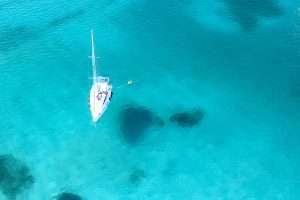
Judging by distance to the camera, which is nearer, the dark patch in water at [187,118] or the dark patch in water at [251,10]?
the dark patch in water at [187,118]

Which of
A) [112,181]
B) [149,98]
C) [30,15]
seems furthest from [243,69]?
[30,15]

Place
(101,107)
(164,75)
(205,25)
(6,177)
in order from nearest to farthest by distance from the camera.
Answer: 1. (6,177)
2. (101,107)
3. (164,75)
4. (205,25)

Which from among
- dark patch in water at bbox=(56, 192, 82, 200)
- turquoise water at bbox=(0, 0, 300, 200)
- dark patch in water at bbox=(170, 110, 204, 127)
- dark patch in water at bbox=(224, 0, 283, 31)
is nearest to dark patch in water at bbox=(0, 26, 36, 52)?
turquoise water at bbox=(0, 0, 300, 200)

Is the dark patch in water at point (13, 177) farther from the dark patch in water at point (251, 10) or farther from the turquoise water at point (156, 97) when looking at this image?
the dark patch in water at point (251, 10)

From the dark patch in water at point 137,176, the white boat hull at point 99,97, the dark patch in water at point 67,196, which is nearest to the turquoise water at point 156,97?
the dark patch in water at point 137,176

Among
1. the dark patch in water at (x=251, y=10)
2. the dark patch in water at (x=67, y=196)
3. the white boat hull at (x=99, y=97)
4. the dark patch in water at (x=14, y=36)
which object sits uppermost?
the dark patch in water at (x=251, y=10)

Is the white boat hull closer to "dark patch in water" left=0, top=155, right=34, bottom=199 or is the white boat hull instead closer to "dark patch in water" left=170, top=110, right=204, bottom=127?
"dark patch in water" left=170, top=110, right=204, bottom=127

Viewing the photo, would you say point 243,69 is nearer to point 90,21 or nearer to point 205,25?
point 205,25
